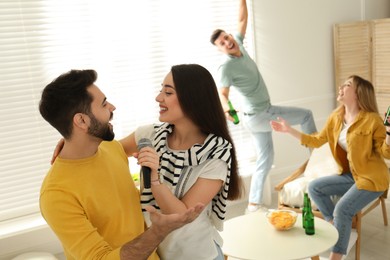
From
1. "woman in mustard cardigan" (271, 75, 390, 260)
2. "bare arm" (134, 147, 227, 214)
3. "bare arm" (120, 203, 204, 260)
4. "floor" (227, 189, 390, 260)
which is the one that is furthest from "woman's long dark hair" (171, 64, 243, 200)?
"floor" (227, 189, 390, 260)

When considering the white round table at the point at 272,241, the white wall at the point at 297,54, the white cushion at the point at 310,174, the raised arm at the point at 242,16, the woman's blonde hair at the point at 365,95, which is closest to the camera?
the white round table at the point at 272,241

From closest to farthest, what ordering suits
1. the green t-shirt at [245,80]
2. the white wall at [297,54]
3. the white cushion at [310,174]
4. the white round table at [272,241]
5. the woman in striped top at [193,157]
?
1. the woman in striped top at [193,157]
2. the white round table at [272,241]
3. the white cushion at [310,174]
4. the green t-shirt at [245,80]
5. the white wall at [297,54]

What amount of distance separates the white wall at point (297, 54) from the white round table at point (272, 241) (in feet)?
6.59

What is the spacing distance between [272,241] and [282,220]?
17 centimetres

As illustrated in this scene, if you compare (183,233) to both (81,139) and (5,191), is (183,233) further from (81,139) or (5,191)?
(5,191)

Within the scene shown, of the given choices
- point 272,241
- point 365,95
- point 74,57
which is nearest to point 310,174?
point 365,95

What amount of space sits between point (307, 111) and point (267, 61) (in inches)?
32.4

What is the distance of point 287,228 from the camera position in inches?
116

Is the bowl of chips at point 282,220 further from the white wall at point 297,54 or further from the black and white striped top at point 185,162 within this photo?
the white wall at point 297,54

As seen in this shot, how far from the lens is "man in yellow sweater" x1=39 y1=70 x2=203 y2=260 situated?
1510 millimetres

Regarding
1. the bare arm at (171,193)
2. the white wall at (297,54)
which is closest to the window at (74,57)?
the white wall at (297,54)

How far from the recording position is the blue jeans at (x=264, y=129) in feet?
14.1

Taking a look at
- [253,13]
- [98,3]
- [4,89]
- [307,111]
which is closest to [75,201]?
[4,89]

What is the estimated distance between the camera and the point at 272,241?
285cm
